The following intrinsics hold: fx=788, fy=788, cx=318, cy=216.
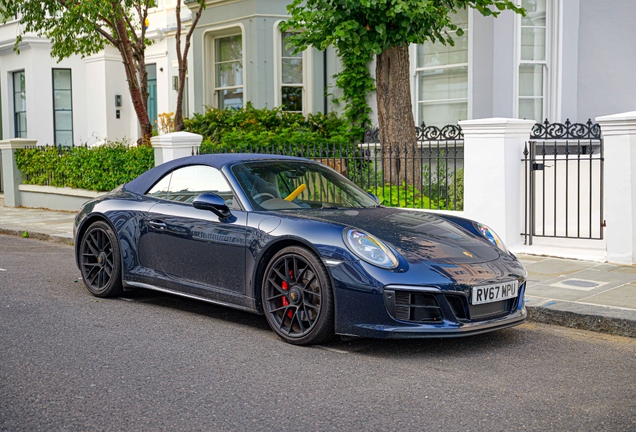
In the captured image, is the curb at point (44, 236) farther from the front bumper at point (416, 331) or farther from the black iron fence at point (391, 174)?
the front bumper at point (416, 331)

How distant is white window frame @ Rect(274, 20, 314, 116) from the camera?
1784 cm

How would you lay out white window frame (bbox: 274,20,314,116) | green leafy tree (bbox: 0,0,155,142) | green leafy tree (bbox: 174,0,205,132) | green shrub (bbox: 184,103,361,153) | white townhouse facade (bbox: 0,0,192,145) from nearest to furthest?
1. green leafy tree (bbox: 0,0,155,142)
2. green shrub (bbox: 184,103,361,153)
3. green leafy tree (bbox: 174,0,205,132)
4. white window frame (bbox: 274,20,314,116)
5. white townhouse facade (bbox: 0,0,192,145)

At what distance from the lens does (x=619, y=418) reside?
167 inches

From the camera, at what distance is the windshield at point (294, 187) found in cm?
648

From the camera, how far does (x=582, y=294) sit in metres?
7.24

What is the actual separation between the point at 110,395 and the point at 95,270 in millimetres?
3231

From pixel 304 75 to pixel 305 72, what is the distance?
0.07 m

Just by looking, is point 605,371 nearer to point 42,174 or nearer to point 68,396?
point 68,396

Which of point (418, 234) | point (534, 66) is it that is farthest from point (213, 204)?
point (534, 66)

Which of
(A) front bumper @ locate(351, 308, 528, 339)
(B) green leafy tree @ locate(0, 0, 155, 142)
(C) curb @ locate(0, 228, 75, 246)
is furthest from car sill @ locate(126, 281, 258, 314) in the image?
(B) green leafy tree @ locate(0, 0, 155, 142)

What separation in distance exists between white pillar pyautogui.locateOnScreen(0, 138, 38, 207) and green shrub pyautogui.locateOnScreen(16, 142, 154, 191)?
12 centimetres

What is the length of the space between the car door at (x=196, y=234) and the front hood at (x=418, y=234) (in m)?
0.52

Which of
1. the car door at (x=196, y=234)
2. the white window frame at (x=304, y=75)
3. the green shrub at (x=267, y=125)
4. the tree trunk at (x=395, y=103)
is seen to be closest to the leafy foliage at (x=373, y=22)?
the tree trunk at (x=395, y=103)

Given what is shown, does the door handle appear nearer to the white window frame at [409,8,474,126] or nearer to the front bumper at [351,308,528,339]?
the front bumper at [351,308,528,339]
